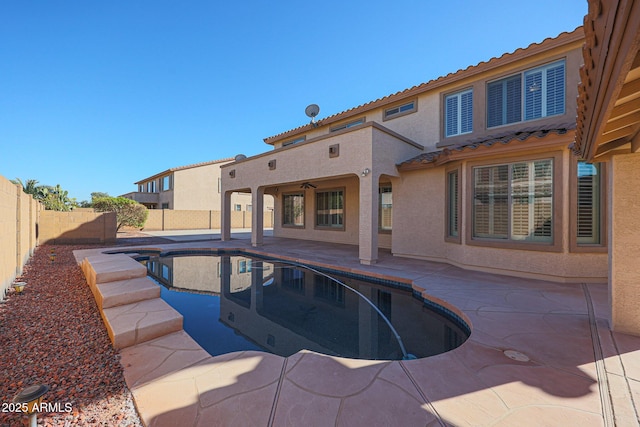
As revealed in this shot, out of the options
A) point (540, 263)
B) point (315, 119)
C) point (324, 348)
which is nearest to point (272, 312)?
point (324, 348)

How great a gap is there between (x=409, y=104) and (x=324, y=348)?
10599 millimetres

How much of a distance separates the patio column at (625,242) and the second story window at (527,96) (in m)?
5.60

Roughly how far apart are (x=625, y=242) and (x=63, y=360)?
7.68 meters

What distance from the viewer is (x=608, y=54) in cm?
166

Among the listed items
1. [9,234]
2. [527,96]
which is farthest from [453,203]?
[9,234]

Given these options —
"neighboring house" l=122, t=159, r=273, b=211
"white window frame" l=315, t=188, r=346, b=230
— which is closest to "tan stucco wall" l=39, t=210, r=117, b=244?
"white window frame" l=315, t=188, r=346, b=230

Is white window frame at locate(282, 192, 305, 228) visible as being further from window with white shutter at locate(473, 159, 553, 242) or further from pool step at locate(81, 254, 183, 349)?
pool step at locate(81, 254, 183, 349)

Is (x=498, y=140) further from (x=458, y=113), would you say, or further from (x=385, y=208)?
(x=385, y=208)

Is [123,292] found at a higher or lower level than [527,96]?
lower

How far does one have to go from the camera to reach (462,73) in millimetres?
9562

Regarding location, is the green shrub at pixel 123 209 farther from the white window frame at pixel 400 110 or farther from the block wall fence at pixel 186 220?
the white window frame at pixel 400 110

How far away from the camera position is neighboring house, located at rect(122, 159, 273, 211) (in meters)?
29.0

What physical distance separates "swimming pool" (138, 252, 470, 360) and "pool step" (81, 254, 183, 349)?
2.25 ft

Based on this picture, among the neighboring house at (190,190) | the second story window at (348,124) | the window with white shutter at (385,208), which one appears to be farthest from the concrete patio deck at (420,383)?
the neighboring house at (190,190)
